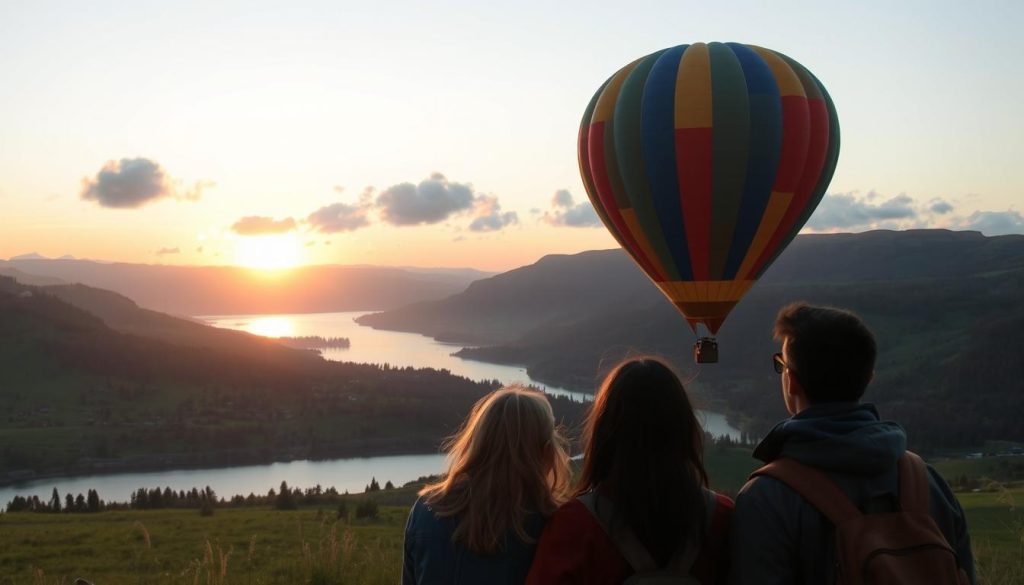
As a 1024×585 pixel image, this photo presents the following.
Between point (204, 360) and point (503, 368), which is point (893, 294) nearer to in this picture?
point (503, 368)

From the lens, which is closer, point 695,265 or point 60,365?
point 695,265

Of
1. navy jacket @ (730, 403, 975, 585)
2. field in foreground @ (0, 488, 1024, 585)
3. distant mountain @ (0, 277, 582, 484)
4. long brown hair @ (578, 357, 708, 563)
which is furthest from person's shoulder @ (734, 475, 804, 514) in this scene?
distant mountain @ (0, 277, 582, 484)

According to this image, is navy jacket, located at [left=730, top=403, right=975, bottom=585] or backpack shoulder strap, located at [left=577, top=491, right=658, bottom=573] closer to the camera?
navy jacket, located at [left=730, top=403, right=975, bottom=585]

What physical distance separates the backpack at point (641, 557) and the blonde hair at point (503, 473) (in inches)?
17.9

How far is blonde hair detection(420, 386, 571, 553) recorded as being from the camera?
4.19 meters

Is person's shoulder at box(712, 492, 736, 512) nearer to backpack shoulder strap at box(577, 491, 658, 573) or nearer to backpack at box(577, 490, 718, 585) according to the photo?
backpack at box(577, 490, 718, 585)

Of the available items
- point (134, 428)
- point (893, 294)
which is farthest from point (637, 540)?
point (893, 294)

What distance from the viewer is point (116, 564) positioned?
14258mm

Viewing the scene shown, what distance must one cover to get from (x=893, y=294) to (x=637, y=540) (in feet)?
623

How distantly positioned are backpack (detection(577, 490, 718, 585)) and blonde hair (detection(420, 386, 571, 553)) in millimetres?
455

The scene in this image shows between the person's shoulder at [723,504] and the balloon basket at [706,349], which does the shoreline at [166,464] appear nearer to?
the balloon basket at [706,349]

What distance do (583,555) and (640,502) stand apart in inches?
12.2

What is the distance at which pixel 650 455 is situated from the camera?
3857 mm

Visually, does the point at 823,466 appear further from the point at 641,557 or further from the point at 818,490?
the point at 641,557
